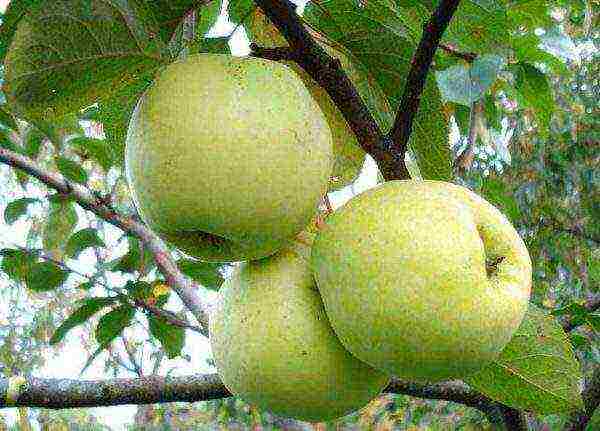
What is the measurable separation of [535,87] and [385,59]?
713mm

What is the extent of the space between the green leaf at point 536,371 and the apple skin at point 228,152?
0.34 meters

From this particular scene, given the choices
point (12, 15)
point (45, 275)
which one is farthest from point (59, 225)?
point (12, 15)

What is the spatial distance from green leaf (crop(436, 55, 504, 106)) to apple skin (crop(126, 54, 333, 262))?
0.32m

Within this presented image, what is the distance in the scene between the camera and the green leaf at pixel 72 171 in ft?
6.05

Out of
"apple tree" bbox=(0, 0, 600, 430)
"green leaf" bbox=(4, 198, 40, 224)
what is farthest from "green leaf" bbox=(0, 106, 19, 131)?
"green leaf" bbox=(4, 198, 40, 224)

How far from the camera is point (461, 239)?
70 centimetres

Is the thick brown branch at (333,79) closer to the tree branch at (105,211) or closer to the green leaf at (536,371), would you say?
the green leaf at (536,371)

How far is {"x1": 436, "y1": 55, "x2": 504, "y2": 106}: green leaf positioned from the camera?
3.25 ft

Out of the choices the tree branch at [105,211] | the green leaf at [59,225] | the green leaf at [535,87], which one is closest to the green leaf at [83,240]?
the green leaf at [59,225]

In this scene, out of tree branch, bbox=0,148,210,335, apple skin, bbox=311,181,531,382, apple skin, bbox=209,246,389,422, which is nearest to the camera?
apple skin, bbox=311,181,531,382

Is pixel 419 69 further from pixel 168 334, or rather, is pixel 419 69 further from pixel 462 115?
pixel 168 334

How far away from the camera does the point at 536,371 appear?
90 centimetres

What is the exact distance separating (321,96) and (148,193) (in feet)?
1.07

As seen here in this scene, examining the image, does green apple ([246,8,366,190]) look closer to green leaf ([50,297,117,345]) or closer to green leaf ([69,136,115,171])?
green leaf ([50,297,117,345])
